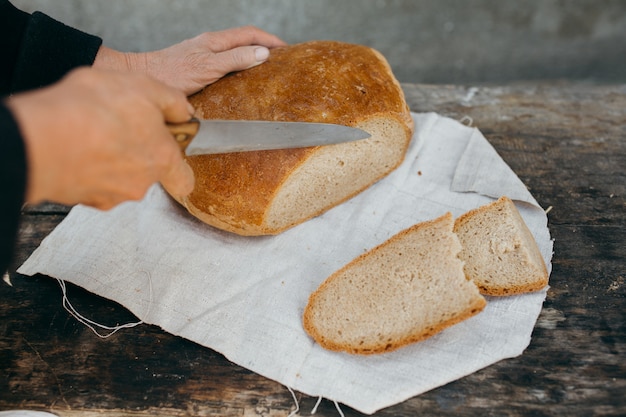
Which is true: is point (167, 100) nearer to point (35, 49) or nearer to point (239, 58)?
point (239, 58)

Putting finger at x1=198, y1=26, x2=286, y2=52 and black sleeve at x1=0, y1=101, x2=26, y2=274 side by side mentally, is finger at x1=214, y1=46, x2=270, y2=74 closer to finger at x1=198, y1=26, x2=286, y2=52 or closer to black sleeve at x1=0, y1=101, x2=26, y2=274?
finger at x1=198, y1=26, x2=286, y2=52

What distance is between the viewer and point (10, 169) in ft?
3.69

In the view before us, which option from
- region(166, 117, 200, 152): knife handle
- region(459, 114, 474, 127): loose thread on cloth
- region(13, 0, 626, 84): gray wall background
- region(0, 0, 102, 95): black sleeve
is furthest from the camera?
region(13, 0, 626, 84): gray wall background

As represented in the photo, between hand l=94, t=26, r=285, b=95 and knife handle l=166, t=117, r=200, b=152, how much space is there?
77cm

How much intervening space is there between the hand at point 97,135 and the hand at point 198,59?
0.86 metres

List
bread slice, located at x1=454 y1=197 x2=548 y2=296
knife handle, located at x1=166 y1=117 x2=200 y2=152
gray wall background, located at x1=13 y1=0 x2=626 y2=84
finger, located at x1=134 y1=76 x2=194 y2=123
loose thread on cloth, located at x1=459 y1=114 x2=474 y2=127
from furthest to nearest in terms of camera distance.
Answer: gray wall background, located at x1=13 y1=0 x2=626 y2=84
loose thread on cloth, located at x1=459 y1=114 x2=474 y2=127
bread slice, located at x1=454 y1=197 x2=548 y2=296
knife handle, located at x1=166 y1=117 x2=200 y2=152
finger, located at x1=134 y1=76 x2=194 y2=123

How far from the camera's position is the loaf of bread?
2.19 metres

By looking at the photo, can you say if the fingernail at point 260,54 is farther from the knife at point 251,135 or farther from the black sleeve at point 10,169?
the black sleeve at point 10,169

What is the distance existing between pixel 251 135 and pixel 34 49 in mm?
992

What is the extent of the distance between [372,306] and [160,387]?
2.47ft

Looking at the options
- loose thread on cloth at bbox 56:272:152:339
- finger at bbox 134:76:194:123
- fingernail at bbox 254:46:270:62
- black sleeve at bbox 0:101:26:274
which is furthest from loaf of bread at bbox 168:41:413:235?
black sleeve at bbox 0:101:26:274

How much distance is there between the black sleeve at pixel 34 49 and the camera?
2.17m

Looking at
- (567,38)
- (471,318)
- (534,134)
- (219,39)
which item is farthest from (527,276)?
(567,38)

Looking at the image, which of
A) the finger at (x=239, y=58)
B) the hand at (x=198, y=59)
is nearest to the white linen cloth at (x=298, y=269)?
the hand at (x=198, y=59)
